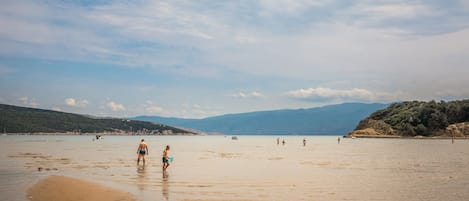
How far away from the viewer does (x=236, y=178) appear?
32250 mm

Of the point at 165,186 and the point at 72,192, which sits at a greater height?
the point at 72,192

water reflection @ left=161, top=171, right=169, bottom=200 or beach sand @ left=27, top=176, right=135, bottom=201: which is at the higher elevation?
beach sand @ left=27, top=176, right=135, bottom=201

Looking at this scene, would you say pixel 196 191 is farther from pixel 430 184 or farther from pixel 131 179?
pixel 430 184

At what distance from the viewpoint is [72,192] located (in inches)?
917

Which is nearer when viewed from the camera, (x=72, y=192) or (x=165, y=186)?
(x=72, y=192)

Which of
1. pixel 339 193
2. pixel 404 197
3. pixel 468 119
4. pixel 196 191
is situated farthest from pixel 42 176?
pixel 468 119

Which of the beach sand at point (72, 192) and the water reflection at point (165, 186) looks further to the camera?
the water reflection at point (165, 186)

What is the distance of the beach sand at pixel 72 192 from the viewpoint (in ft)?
70.2

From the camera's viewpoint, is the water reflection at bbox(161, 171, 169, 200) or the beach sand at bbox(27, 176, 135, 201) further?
the water reflection at bbox(161, 171, 169, 200)

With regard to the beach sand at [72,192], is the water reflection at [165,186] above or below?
below

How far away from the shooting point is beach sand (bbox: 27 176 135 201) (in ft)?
70.2

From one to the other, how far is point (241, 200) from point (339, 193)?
20.2 feet

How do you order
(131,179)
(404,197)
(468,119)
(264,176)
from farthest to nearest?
1. (468,119)
2. (264,176)
3. (131,179)
4. (404,197)

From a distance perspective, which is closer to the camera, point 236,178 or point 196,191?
point 196,191
